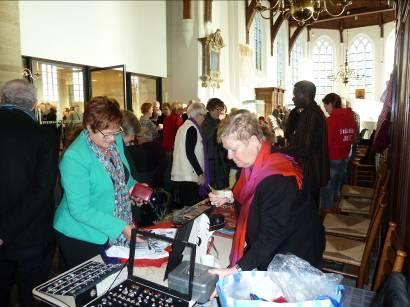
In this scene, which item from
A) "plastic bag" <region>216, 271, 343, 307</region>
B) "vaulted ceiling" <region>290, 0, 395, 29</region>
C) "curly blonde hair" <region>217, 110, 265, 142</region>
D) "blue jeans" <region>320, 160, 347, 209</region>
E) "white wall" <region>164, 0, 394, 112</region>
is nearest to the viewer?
"plastic bag" <region>216, 271, 343, 307</region>

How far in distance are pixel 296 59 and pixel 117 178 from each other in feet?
65.0

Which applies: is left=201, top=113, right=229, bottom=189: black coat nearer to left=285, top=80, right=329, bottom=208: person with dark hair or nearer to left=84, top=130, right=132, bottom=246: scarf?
left=285, top=80, right=329, bottom=208: person with dark hair

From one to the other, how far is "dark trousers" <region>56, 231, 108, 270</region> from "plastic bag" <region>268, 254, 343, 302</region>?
1.12m

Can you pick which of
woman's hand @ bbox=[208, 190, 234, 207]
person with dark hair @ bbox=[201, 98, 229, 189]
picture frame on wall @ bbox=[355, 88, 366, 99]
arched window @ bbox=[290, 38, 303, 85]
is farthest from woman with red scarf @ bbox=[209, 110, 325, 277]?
arched window @ bbox=[290, 38, 303, 85]

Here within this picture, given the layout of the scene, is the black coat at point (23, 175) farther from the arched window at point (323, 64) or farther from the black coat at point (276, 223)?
the arched window at point (323, 64)

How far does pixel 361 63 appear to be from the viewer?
19.9 m

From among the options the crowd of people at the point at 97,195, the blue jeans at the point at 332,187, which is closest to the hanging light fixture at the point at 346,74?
the blue jeans at the point at 332,187

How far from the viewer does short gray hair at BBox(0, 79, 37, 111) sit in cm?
214

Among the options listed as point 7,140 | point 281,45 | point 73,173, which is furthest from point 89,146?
point 281,45

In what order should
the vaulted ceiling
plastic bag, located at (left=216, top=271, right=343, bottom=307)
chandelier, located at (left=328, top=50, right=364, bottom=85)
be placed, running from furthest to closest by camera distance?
chandelier, located at (left=328, top=50, right=364, bottom=85) → the vaulted ceiling → plastic bag, located at (left=216, top=271, right=343, bottom=307)

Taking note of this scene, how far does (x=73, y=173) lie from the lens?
1835 mm

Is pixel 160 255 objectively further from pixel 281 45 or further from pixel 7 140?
pixel 281 45

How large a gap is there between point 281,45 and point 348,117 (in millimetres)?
14556

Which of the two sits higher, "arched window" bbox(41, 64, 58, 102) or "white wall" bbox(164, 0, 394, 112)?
"white wall" bbox(164, 0, 394, 112)
